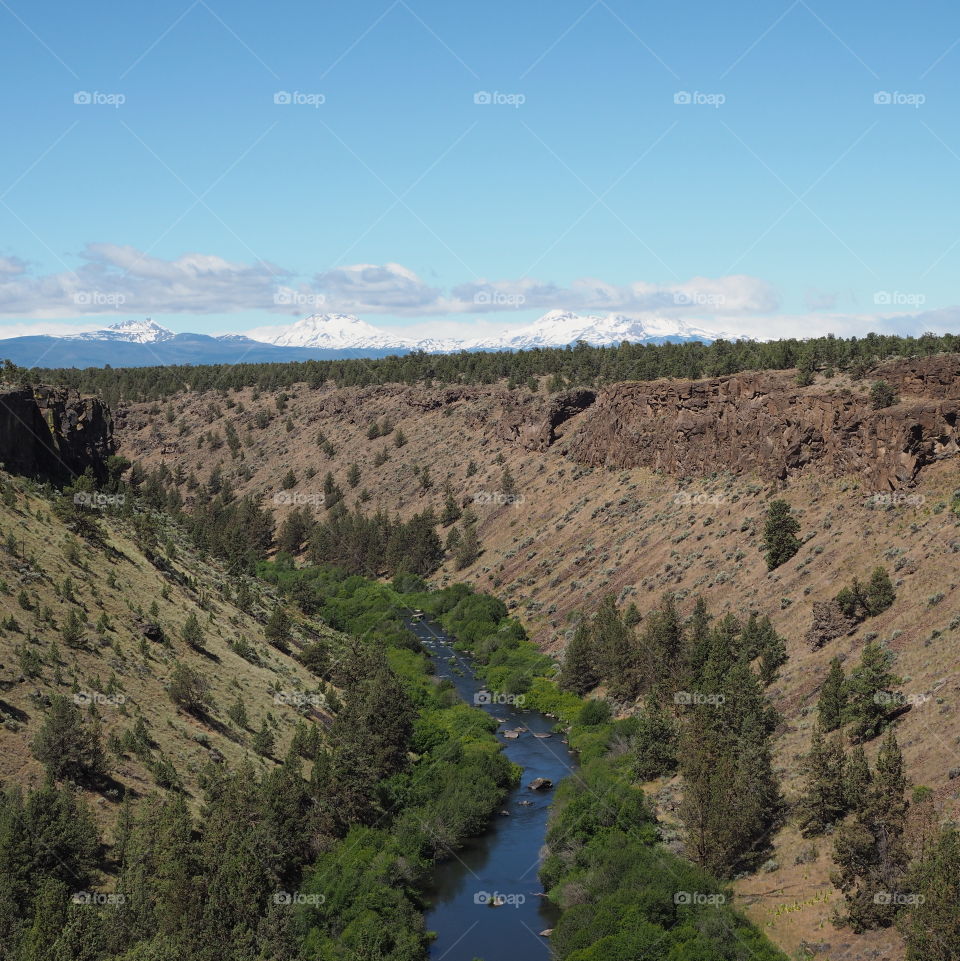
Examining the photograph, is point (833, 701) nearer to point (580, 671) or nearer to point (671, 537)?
point (580, 671)

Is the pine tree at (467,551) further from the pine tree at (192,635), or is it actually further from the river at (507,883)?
the pine tree at (192,635)

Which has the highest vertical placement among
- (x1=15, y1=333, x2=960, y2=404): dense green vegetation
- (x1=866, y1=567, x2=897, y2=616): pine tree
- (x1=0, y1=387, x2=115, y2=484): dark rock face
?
(x1=15, y1=333, x2=960, y2=404): dense green vegetation

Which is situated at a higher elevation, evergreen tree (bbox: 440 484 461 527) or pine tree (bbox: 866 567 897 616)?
pine tree (bbox: 866 567 897 616)

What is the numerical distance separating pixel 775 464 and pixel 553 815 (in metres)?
49.7

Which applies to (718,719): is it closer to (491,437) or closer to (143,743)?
(143,743)

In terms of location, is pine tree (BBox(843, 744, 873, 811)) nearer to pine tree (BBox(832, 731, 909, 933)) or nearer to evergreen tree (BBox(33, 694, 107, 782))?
pine tree (BBox(832, 731, 909, 933))

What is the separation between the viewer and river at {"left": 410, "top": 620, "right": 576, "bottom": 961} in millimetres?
48594

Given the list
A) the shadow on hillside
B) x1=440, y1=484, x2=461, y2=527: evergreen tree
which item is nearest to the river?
the shadow on hillside

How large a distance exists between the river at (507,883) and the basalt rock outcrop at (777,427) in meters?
36.7

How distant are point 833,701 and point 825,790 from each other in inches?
362

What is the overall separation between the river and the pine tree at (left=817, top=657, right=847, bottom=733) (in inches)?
707

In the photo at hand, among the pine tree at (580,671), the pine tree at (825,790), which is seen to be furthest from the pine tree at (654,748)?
the pine tree at (580,671)

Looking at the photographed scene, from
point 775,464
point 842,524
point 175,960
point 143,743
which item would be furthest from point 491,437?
point 175,960

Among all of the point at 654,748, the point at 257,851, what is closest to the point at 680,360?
the point at 654,748
